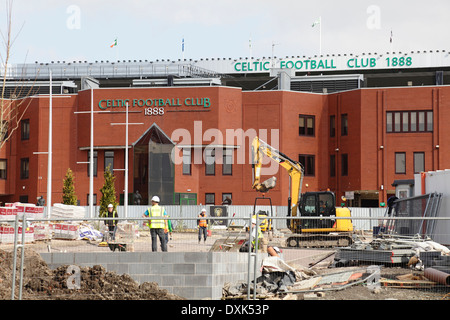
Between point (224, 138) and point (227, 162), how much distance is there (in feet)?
6.52

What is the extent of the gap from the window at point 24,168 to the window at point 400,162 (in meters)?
29.1

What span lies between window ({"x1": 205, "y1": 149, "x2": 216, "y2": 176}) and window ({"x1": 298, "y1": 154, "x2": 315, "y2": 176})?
6.96 meters

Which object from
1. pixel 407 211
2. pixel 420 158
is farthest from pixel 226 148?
pixel 407 211

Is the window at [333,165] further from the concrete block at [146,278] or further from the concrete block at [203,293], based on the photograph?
the concrete block at [146,278]

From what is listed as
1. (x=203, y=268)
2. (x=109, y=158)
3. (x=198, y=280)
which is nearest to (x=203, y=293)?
(x=198, y=280)

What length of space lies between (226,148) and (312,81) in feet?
36.6

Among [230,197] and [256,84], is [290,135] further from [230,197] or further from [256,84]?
[256,84]

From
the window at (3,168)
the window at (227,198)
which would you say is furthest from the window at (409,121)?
the window at (3,168)

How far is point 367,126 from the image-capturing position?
55.9 meters

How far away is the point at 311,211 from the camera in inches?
1284

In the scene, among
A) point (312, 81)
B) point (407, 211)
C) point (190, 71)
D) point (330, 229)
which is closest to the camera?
point (330, 229)

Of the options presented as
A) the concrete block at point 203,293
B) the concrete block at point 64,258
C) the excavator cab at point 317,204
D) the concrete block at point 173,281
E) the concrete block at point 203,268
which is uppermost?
the excavator cab at point 317,204

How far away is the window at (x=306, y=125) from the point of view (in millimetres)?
58125

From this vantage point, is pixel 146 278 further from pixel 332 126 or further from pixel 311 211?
pixel 332 126
